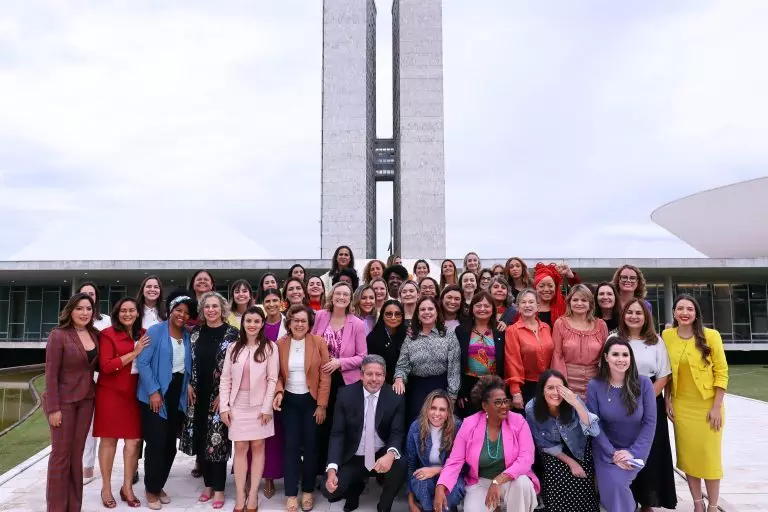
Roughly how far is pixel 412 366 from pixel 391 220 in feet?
110

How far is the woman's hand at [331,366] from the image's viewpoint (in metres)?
4.48

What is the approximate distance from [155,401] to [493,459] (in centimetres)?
257

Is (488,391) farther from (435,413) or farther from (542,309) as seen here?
(542,309)

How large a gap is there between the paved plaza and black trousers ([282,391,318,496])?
23 cm

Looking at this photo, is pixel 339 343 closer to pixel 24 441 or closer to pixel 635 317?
pixel 635 317

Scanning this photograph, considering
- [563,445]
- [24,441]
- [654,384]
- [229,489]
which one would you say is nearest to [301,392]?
[229,489]

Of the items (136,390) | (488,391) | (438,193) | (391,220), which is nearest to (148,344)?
(136,390)

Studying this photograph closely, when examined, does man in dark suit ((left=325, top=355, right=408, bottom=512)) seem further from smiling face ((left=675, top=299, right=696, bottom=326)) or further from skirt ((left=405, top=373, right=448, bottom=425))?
smiling face ((left=675, top=299, right=696, bottom=326))

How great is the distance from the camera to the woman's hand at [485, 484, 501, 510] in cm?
383

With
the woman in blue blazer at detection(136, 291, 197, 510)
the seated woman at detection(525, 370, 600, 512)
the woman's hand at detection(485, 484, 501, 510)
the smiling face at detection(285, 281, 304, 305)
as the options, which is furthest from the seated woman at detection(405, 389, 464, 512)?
the woman in blue blazer at detection(136, 291, 197, 510)

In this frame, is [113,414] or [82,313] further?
[113,414]

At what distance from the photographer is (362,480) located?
4523mm

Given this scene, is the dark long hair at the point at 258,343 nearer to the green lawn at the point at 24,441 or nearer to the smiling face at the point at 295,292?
the smiling face at the point at 295,292

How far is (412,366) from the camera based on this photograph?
14.7 ft
